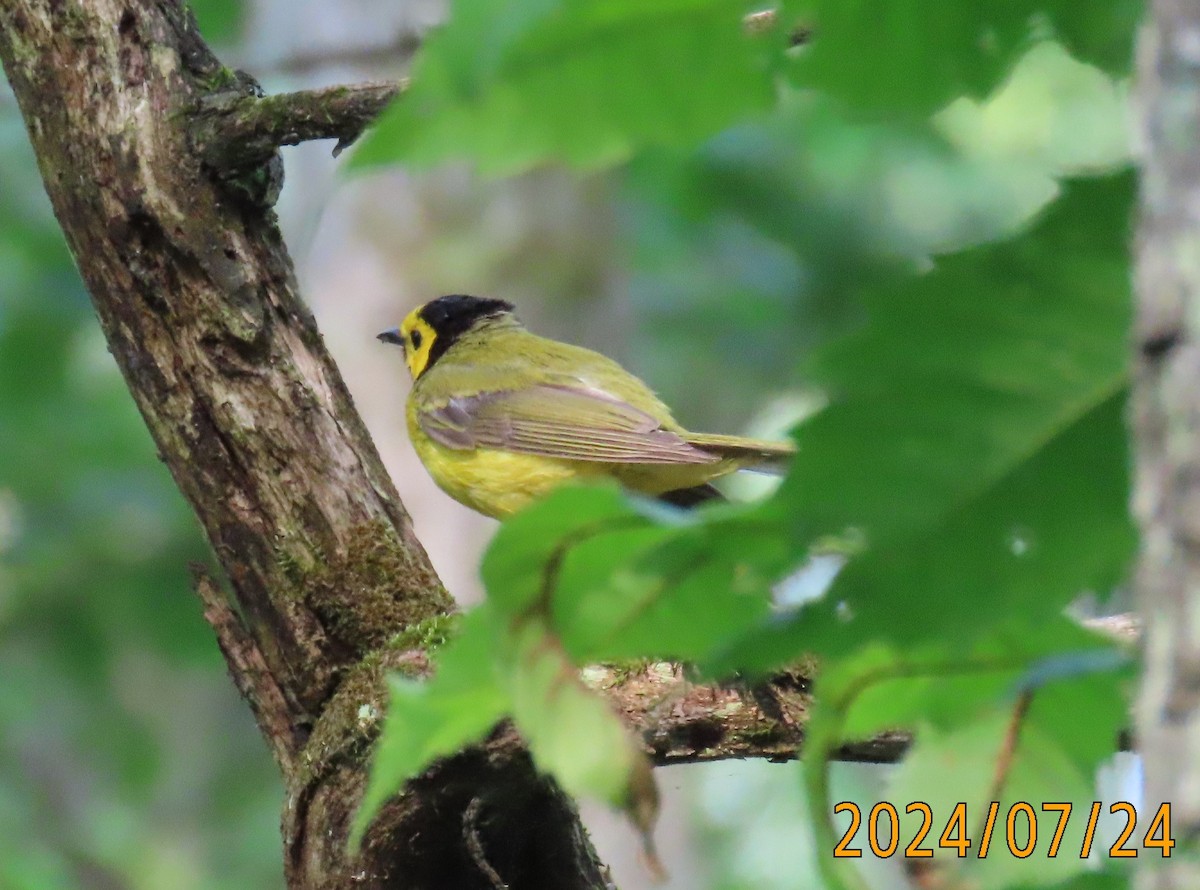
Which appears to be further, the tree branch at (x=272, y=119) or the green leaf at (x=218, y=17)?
the green leaf at (x=218, y=17)

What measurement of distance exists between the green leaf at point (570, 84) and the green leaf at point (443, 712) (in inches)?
7.7

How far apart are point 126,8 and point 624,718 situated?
1.42m

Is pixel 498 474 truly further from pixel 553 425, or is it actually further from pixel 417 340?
pixel 417 340

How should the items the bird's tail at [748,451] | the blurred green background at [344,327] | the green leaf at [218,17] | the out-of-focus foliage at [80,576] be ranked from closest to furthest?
1. the bird's tail at [748,451]
2. the green leaf at [218,17]
3. the blurred green background at [344,327]
4. the out-of-focus foliage at [80,576]

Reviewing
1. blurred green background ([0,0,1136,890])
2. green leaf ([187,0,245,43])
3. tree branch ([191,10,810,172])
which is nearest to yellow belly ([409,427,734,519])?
blurred green background ([0,0,1136,890])

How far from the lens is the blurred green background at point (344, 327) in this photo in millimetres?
6824

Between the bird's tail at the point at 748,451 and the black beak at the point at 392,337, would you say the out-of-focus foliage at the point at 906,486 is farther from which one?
the black beak at the point at 392,337

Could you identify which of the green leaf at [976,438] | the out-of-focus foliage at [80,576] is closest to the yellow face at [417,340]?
the out-of-focus foliage at [80,576]

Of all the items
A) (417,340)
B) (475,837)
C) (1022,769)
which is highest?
(417,340)

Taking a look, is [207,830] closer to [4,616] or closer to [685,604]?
[4,616]

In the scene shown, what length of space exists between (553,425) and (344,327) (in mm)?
2572

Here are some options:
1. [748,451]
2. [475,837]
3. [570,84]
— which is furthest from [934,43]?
[748,451]

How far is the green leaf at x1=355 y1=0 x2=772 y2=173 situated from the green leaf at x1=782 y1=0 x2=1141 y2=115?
0.12 ft

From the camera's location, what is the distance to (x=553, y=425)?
15.1ft
